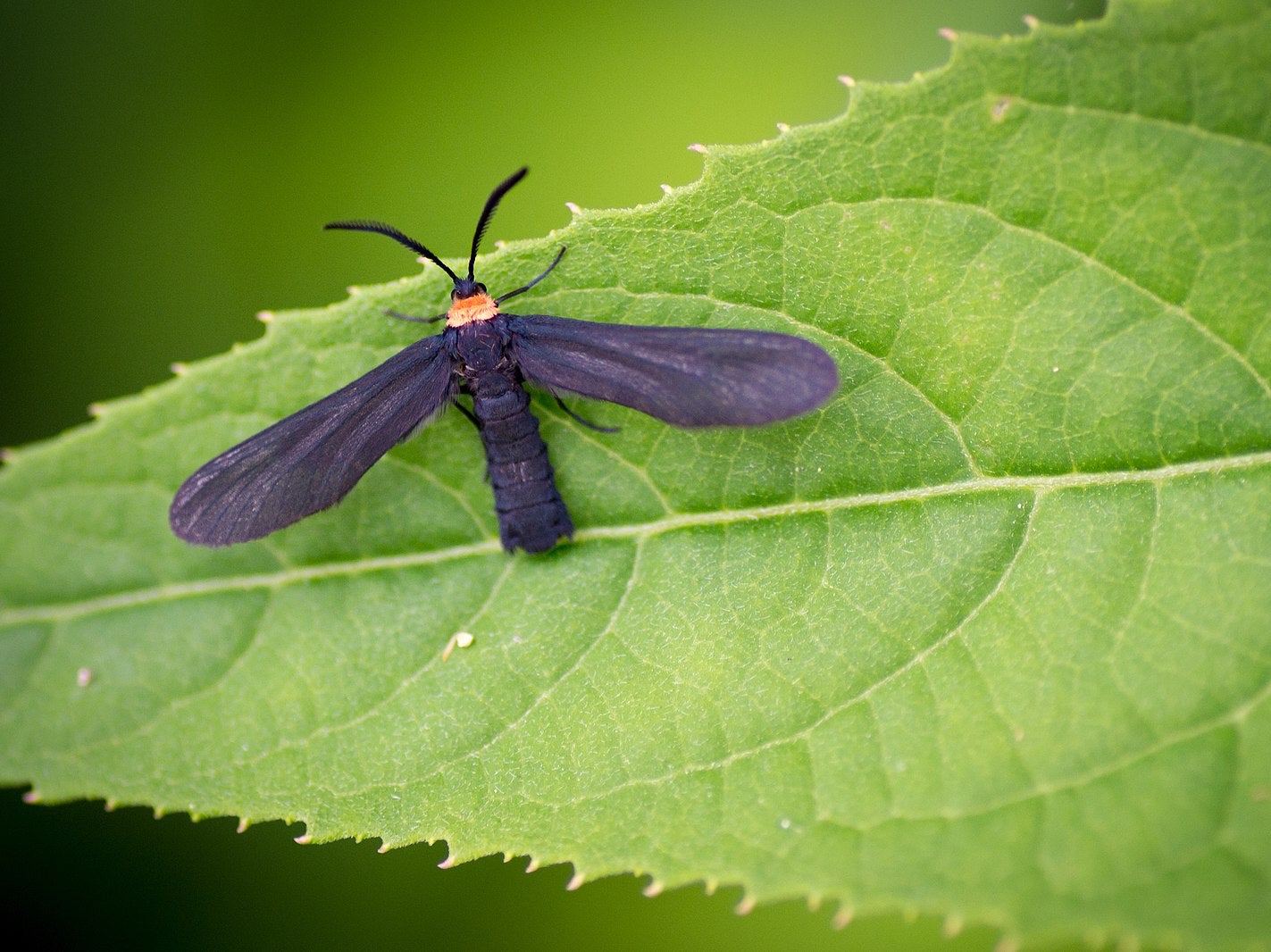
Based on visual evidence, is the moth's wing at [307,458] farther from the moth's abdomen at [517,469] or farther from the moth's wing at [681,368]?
the moth's wing at [681,368]

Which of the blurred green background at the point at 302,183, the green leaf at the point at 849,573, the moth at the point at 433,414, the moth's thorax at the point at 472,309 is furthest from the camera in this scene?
the blurred green background at the point at 302,183

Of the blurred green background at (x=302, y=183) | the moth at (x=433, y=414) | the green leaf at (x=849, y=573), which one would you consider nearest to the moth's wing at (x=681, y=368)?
the moth at (x=433, y=414)

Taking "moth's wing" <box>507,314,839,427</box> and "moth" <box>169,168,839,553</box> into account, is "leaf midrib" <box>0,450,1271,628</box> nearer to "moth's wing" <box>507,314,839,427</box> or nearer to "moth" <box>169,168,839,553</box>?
"moth" <box>169,168,839,553</box>

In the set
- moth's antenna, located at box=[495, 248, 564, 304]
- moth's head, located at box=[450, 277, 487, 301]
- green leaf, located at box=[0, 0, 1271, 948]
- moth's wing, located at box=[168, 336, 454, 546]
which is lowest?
green leaf, located at box=[0, 0, 1271, 948]

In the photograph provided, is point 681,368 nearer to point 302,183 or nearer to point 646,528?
point 646,528

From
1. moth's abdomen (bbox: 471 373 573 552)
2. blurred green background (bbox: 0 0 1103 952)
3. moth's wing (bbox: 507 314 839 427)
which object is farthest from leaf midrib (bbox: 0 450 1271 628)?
blurred green background (bbox: 0 0 1103 952)

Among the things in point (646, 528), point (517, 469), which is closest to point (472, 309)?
point (517, 469)
